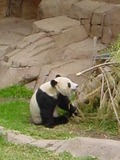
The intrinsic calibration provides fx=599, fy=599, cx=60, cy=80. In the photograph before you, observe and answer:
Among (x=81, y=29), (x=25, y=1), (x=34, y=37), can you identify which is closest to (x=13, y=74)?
(x=34, y=37)

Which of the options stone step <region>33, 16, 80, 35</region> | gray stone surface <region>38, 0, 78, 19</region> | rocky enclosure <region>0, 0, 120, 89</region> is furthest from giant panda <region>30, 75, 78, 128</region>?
gray stone surface <region>38, 0, 78, 19</region>

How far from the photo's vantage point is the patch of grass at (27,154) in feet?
21.7

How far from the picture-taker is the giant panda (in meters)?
8.38

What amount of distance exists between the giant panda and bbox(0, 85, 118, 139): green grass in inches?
4.8

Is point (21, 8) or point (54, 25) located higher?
point (54, 25)

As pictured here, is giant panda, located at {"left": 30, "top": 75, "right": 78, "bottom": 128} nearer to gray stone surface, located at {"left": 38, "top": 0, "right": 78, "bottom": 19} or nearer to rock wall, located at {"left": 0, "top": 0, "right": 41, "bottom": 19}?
gray stone surface, located at {"left": 38, "top": 0, "right": 78, "bottom": 19}

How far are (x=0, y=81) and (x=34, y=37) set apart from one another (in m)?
1.15

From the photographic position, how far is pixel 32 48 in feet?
35.9

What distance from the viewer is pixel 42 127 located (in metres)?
8.35

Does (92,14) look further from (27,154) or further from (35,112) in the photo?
(27,154)

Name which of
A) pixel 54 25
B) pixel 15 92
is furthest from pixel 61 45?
pixel 15 92

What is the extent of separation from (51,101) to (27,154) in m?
1.68

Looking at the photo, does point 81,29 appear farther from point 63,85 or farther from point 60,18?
point 63,85

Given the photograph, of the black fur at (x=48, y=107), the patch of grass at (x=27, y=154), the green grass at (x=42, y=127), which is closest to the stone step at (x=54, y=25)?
the green grass at (x=42, y=127)
